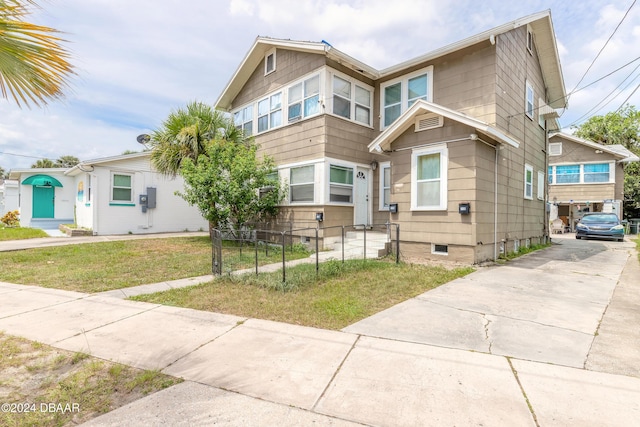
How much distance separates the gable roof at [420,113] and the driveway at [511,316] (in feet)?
10.6

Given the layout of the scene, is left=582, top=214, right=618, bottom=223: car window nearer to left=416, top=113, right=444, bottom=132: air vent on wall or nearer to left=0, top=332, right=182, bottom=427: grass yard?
left=416, top=113, right=444, bottom=132: air vent on wall

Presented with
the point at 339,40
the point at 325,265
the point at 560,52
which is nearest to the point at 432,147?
the point at 325,265

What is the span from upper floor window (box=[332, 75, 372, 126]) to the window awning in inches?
689

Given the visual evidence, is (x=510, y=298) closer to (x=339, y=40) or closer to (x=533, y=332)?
(x=533, y=332)

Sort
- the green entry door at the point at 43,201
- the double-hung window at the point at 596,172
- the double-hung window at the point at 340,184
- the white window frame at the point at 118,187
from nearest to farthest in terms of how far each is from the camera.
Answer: the double-hung window at the point at 340,184
the white window frame at the point at 118,187
the green entry door at the point at 43,201
the double-hung window at the point at 596,172

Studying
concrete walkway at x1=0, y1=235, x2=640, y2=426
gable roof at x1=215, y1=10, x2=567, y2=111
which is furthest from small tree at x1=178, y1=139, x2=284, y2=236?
concrete walkway at x1=0, y1=235, x2=640, y2=426

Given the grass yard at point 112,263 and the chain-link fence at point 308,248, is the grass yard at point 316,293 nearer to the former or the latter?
the chain-link fence at point 308,248

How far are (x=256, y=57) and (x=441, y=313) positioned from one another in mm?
11892

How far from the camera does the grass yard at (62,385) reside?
7.43ft

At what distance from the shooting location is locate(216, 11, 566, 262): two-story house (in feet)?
26.3

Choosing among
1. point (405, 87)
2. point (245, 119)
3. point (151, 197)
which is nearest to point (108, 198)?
point (151, 197)

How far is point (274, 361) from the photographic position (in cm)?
299

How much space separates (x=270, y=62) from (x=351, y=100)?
3.97 metres

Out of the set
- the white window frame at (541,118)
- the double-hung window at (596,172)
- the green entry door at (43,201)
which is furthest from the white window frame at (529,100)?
the green entry door at (43,201)
